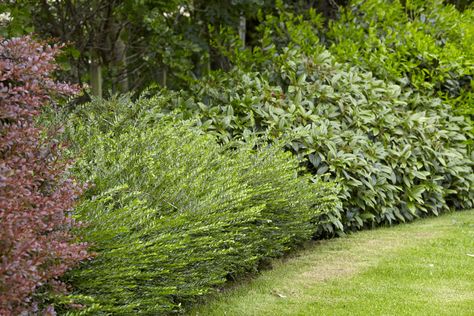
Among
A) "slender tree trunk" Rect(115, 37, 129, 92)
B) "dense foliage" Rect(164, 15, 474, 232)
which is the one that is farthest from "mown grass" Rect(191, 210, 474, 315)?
"slender tree trunk" Rect(115, 37, 129, 92)

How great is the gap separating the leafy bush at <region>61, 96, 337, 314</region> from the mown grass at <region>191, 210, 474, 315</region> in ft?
0.72

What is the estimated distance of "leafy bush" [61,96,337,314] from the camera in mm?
3703

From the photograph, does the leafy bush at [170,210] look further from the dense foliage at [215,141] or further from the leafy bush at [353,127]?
the leafy bush at [353,127]

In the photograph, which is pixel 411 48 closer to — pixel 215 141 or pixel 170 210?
pixel 215 141

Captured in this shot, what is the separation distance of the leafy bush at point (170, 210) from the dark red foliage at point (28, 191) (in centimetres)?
27

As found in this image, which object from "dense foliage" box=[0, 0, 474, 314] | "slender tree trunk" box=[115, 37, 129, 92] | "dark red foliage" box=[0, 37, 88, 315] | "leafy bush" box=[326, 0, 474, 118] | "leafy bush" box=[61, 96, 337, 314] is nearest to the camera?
"dark red foliage" box=[0, 37, 88, 315]

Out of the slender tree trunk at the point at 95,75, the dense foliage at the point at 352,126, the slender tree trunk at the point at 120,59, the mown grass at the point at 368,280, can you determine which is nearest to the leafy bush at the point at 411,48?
the dense foliage at the point at 352,126

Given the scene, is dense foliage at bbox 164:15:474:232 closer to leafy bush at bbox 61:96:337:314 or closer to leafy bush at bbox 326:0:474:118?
leafy bush at bbox 326:0:474:118

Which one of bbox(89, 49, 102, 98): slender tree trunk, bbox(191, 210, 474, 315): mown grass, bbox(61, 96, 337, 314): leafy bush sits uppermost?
bbox(89, 49, 102, 98): slender tree trunk

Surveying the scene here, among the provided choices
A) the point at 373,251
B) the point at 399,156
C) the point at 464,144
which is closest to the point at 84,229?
the point at 373,251

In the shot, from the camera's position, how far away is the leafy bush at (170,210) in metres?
3.70

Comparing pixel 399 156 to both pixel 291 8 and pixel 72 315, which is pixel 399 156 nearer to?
pixel 291 8

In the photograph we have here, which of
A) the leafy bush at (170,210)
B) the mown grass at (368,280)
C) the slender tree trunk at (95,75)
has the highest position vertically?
the slender tree trunk at (95,75)

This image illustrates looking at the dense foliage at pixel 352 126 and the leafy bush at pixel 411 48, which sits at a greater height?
the leafy bush at pixel 411 48
